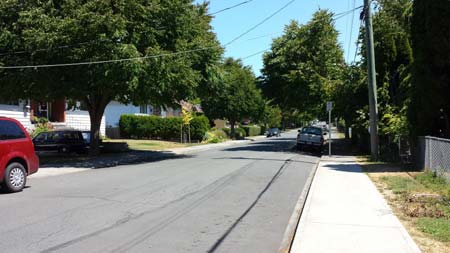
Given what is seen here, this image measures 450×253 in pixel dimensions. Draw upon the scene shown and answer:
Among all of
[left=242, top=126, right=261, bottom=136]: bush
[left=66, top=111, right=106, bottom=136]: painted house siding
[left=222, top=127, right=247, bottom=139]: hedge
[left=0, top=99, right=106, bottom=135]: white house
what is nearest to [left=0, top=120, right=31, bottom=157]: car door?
[left=0, top=99, right=106, bottom=135]: white house

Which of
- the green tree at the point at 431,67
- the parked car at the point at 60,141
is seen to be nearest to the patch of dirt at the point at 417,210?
the green tree at the point at 431,67

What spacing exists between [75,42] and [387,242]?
16728mm

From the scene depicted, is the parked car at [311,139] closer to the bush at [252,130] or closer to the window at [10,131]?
the window at [10,131]

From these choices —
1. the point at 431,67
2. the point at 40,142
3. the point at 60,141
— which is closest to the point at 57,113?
the point at 40,142

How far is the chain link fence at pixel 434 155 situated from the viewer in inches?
535

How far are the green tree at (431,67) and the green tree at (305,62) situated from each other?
15.8 meters

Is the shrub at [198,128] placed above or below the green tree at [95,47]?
below

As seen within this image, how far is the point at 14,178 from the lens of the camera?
13055 millimetres

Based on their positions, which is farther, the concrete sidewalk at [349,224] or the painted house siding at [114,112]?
the painted house siding at [114,112]

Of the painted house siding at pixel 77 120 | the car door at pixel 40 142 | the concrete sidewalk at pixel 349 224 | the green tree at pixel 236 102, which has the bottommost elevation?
the concrete sidewalk at pixel 349 224

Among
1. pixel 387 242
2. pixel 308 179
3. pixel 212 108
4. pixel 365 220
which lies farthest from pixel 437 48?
pixel 212 108

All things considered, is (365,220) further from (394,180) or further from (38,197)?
(38,197)

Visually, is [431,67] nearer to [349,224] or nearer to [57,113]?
[349,224]

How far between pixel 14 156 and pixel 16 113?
69.6 ft
